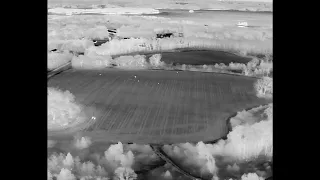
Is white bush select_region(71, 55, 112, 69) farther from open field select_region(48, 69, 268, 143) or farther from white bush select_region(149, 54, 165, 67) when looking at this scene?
white bush select_region(149, 54, 165, 67)

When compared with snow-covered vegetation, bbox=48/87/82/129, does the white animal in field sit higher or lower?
higher

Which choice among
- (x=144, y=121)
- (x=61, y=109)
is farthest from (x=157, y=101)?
(x=61, y=109)

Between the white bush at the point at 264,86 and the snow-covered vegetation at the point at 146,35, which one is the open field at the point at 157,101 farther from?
the snow-covered vegetation at the point at 146,35

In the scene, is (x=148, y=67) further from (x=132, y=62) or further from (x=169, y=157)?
(x=169, y=157)

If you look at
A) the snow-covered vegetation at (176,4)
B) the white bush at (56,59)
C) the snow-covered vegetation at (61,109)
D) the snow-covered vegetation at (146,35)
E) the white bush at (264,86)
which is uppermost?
the snow-covered vegetation at (176,4)

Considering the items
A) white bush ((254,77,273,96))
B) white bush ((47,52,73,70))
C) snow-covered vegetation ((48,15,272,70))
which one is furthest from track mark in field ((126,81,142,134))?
white bush ((254,77,273,96))

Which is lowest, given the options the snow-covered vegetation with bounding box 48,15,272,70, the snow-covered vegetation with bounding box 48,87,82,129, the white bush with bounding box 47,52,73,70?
the snow-covered vegetation with bounding box 48,87,82,129

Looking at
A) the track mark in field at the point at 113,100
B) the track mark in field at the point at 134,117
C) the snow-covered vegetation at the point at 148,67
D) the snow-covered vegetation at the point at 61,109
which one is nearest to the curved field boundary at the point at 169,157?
the snow-covered vegetation at the point at 148,67

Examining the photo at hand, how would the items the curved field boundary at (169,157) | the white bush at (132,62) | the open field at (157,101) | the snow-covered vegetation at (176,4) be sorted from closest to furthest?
1. the curved field boundary at (169,157)
2. the open field at (157,101)
3. the snow-covered vegetation at (176,4)
4. the white bush at (132,62)
